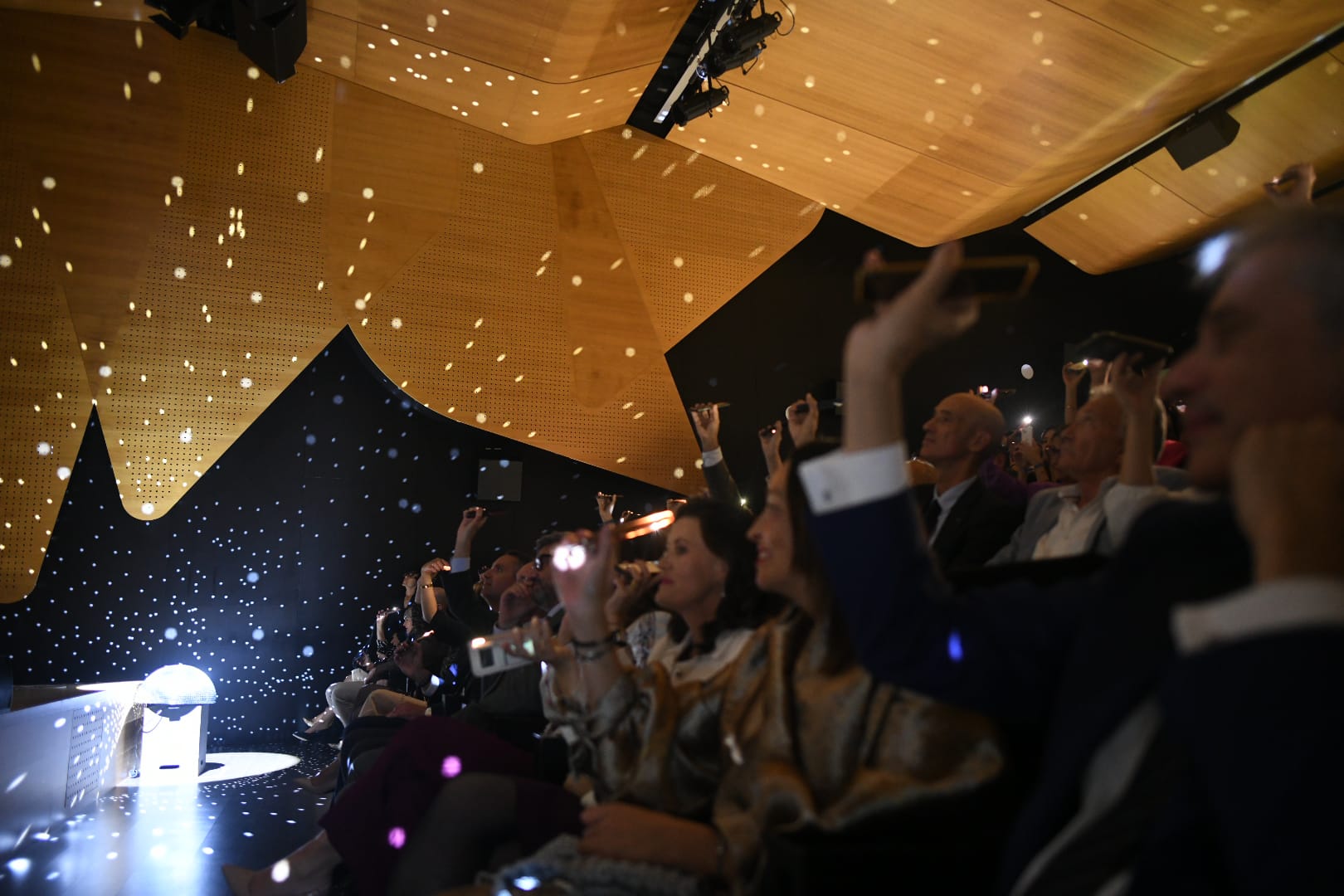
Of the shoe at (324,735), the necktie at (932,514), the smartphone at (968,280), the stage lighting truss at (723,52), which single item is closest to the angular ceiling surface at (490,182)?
the stage lighting truss at (723,52)

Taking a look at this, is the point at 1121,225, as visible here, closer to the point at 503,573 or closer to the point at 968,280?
the point at 503,573

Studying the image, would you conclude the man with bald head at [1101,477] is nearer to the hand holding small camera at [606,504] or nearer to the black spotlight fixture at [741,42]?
the hand holding small camera at [606,504]

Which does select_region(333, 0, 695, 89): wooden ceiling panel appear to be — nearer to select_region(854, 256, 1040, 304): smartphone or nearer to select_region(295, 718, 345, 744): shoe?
select_region(295, 718, 345, 744): shoe

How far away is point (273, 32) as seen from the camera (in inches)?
203

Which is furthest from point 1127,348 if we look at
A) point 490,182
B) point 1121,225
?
point 1121,225

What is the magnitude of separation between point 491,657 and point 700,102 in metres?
4.77

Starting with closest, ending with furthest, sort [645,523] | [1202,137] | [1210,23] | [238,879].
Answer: [645,523]
[238,879]
[1210,23]
[1202,137]

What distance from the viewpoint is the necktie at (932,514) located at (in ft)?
10.2

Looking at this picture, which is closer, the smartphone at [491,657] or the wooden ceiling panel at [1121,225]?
the smartphone at [491,657]

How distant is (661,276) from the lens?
274 inches

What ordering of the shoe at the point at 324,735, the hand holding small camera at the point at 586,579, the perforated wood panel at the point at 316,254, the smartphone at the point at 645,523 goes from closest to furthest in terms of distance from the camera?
the hand holding small camera at the point at 586,579, the smartphone at the point at 645,523, the perforated wood panel at the point at 316,254, the shoe at the point at 324,735

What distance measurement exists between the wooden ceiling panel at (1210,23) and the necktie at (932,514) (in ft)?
9.76

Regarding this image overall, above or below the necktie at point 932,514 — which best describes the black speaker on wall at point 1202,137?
above

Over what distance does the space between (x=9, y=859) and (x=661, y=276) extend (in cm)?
512
